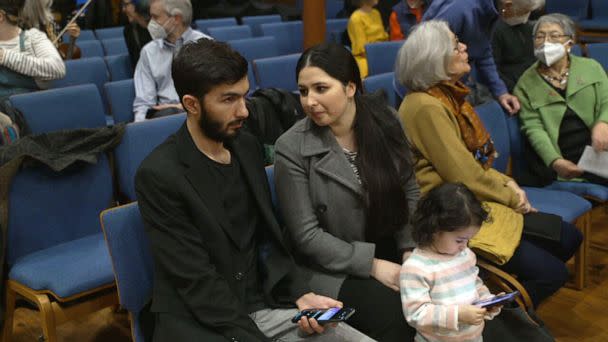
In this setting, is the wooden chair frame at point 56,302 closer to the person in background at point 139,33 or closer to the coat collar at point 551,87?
the coat collar at point 551,87

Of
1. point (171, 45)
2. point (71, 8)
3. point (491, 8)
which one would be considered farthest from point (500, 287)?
point (71, 8)

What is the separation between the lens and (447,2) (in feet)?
10.4

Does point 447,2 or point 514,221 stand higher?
point 447,2

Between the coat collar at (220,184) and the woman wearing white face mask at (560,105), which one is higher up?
the coat collar at (220,184)

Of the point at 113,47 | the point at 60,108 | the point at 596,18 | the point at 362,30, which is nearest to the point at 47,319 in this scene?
the point at 60,108

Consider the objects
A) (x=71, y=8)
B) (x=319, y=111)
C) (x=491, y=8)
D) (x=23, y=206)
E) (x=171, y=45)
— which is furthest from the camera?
(x=71, y=8)

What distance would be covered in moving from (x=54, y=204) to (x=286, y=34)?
4.61 meters

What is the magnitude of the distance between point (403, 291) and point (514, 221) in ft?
2.58

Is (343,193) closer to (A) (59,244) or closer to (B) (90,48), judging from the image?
(A) (59,244)

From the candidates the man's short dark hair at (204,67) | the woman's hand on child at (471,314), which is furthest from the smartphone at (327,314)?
the man's short dark hair at (204,67)

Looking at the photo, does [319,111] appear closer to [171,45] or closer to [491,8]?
[491,8]

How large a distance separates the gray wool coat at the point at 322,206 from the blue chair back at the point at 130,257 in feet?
1.44

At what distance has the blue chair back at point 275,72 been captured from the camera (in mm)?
4047

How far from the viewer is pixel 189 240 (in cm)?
159
